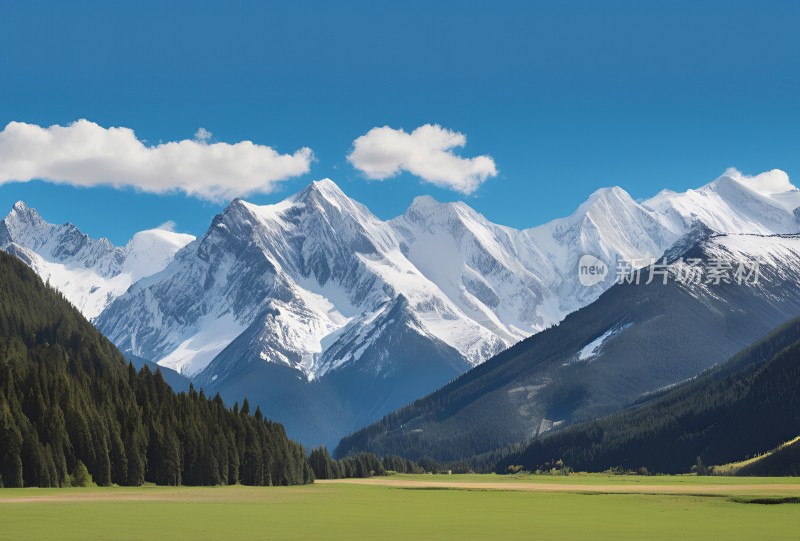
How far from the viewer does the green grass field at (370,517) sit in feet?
339

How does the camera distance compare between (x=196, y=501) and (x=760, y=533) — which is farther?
(x=196, y=501)

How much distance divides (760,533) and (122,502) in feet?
234

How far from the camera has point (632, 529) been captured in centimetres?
11244

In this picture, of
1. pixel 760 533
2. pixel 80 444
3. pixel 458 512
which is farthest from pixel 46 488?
pixel 760 533

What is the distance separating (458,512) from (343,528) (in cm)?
3150

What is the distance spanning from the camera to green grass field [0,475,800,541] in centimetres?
10325

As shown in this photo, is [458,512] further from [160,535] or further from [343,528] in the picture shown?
[160,535]

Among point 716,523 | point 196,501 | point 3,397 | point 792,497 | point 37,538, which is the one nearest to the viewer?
point 37,538

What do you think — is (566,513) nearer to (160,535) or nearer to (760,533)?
(760,533)

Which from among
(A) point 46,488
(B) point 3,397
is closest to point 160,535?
(A) point 46,488

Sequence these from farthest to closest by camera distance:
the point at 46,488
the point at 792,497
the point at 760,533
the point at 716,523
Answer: the point at 46,488, the point at 792,497, the point at 716,523, the point at 760,533

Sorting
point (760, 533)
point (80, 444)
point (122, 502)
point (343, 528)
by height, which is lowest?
point (760, 533)

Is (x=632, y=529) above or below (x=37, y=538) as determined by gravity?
below

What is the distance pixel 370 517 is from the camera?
422 ft
